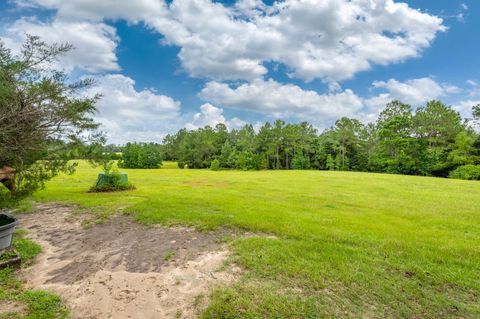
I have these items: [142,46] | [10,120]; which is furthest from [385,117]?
[10,120]

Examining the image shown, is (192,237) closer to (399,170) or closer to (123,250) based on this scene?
(123,250)

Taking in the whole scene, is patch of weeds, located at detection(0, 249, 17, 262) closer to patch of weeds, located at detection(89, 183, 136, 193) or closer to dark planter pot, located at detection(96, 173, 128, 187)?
patch of weeds, located at detection(89, 183, 136, 193)

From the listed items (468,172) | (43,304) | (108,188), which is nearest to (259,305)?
(43,304)

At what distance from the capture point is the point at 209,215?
8.30 meters

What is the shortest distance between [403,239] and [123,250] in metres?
6.81

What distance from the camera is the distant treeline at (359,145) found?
37656mm

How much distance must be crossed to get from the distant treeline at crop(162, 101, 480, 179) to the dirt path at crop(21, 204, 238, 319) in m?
39.2

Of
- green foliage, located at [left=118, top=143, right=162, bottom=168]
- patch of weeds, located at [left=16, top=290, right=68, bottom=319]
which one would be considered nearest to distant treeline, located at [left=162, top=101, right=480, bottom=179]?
green foliage, located at [left=118, top=143, right=162, bottom=168]

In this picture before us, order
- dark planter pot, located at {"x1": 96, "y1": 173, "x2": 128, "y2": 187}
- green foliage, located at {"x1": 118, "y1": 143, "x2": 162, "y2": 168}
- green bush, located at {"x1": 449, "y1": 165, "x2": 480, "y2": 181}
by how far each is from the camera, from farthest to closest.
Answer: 1. green foliage, located at {"x1": 118, "y1": 143, "x2": 162, "y2": 168}
2. green bush, located at {"x1": 449, "y1": 165, "x2": 480, "y2": 181}
3. dark planter pot, located at {"x1": 96, "y1": 173, "x2": 128, "y2": 187}

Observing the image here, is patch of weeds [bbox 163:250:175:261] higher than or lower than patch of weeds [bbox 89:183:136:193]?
lower

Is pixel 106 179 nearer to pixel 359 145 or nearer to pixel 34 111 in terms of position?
pixel 34 111

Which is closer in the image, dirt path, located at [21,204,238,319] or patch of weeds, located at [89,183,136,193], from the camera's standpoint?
dirt path, located at [21,204,238,319]

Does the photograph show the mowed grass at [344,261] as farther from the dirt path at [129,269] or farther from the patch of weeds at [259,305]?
the dirt path at [129,269]

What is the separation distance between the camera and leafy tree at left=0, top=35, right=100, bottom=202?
4926 millimetres
